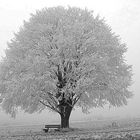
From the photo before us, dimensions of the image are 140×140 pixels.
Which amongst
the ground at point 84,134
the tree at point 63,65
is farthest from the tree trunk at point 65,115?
the ground at point 84,134

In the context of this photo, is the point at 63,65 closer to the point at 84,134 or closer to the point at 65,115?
the point at 65,115

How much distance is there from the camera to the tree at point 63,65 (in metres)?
32.6

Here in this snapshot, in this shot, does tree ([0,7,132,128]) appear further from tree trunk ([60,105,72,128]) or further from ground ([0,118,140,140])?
ground ([0,118,140,140])

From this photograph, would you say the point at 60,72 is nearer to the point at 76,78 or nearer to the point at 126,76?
the point at 76,78

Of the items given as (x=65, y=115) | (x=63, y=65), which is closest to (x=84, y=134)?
(x=63, y=65)

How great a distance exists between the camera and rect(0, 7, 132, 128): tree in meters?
32.6

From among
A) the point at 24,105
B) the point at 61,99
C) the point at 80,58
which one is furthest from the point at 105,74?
the point at 24,105

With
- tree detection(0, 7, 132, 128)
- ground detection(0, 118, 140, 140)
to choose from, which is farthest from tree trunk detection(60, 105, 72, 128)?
ground detection(0, 118, 140, 140)

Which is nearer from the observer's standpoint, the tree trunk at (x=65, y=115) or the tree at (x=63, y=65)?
the tree at (x=63, y=65)

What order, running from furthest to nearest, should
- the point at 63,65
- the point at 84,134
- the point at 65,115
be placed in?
1. the point at 65,115
2. the point at 63,65
3. the point at 84,134

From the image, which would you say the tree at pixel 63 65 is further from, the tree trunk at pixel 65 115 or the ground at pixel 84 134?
the ground at pixel 84 134

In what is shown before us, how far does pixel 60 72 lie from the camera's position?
3534 centimetres

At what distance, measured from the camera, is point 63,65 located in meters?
34.6

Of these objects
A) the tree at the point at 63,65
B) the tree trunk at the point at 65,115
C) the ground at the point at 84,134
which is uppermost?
the tree at the point at 63,65
